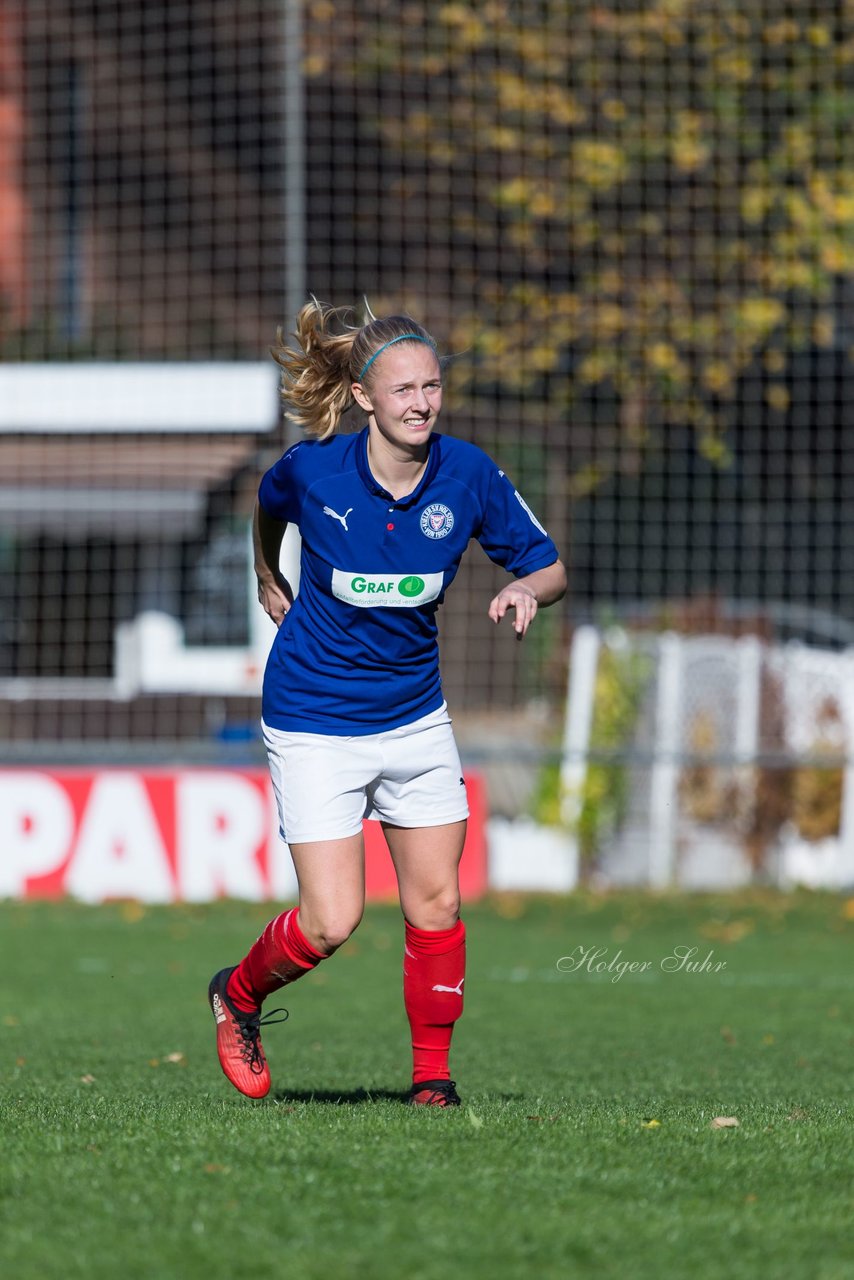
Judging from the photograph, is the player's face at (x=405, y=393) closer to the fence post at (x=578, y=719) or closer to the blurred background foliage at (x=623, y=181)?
the fence post at (x=578, y=719)

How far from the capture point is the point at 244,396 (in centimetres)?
1555

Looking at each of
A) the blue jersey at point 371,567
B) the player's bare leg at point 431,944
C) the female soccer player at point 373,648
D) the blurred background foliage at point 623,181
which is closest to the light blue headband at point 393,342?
the female soccer player at point 373,648

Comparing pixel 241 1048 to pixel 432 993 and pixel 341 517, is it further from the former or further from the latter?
pixel 341 517

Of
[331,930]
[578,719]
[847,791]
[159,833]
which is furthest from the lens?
[578,719]

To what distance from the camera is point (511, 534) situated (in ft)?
16.3

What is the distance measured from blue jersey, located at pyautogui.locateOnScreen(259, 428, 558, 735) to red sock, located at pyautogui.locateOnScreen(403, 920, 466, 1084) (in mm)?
622

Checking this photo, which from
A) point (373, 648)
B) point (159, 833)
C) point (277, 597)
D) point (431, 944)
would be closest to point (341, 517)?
point (373, 648)

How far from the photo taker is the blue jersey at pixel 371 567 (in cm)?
477

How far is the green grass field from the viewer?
3203 millimetres

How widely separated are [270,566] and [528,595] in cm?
91

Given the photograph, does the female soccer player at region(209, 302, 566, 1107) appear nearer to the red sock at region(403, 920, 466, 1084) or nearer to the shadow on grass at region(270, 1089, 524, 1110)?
the red sock at region(403, 920, 466, 1084)

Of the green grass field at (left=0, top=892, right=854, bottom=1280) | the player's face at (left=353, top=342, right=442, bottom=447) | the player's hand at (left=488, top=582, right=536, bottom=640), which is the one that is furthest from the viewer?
the player's face at (left=353, top=342, right=442, bottom=447)

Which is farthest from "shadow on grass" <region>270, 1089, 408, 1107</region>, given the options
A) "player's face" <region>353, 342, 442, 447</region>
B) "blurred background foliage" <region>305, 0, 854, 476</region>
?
"blurred background foliage" <region>305, 0, 854, 476</region>

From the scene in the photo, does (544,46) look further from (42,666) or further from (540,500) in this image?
(42,666)
